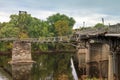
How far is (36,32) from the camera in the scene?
453 feet

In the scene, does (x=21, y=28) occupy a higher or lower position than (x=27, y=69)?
higher

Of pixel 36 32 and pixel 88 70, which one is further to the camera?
pixel 36 32

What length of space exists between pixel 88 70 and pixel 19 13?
75628 mm

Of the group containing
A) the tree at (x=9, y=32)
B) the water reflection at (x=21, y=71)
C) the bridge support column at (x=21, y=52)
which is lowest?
the water reflection at (x=21, y=71)

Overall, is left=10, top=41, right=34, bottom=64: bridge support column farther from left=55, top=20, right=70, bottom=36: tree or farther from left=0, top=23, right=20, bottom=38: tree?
left=55, top=20, right=70, bottom=36: tree

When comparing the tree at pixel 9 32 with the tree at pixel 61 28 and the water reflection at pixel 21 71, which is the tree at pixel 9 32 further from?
the water reflection at pixel 21 71

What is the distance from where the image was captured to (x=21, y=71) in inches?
2830

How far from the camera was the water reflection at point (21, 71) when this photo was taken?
210 feet

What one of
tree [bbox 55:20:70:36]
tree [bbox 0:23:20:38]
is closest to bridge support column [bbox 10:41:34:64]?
tree [bbox 0:23:20:38]

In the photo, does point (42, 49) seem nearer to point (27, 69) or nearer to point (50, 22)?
point (50, 22)

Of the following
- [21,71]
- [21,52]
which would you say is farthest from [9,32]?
[21,71]

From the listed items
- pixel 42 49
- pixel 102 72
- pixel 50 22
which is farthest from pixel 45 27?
pixel 102 72

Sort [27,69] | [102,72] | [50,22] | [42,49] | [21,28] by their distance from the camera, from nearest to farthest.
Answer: [102,72] → [27,69] → [42,49] → [21,28] → [50,22]

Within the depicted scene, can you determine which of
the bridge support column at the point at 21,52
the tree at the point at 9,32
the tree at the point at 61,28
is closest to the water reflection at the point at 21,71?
the bridge support column at the point at 21,52
